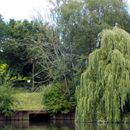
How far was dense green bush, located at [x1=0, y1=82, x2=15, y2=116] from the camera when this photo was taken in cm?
4844

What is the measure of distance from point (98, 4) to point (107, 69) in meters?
16.0

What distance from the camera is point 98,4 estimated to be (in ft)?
174

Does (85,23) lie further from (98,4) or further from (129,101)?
(129,101)

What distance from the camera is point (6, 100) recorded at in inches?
1919

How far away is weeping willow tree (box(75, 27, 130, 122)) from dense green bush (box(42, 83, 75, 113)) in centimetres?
931

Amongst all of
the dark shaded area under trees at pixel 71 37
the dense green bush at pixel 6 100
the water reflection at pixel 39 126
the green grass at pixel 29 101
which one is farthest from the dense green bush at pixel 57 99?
the water reflection at pixel 39 126

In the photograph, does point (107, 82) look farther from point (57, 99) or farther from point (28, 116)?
point (28, 116)

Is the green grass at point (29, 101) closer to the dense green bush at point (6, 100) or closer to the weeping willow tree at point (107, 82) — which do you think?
the dense green bush at point (6, 100)

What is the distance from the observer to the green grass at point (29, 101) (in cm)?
5095

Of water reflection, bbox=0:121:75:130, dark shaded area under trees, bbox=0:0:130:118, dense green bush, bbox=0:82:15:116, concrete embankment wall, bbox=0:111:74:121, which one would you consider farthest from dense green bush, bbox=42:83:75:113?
water reflection, bbox=0:121:75:130

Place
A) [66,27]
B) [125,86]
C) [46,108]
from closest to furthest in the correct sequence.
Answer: [125,86], [46,108], [66,27]

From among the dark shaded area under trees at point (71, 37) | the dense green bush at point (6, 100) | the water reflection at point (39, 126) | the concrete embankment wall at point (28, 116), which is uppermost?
the dark shaded area under trees at point (71, 37)

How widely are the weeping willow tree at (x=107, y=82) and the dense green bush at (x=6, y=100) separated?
10906 millimetres

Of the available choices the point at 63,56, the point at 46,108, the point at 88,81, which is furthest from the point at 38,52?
the point at 88,81
